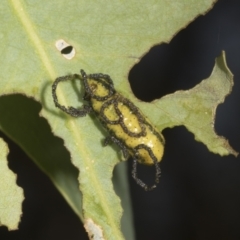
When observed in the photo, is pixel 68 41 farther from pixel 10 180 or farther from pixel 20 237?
pixel 20 237

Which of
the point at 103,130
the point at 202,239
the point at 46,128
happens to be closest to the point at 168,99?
the point at 103,130

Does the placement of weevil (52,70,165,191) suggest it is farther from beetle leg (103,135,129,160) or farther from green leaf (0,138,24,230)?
green leaf (0,138,24,230)

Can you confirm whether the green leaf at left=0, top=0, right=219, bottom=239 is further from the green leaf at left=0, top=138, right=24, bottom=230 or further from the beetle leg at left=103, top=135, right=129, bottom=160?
the green leaf at left=0, top=138, right=24, bottom=230

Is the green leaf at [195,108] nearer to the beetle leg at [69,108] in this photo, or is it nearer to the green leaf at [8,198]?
the beetle leg at [69,108]

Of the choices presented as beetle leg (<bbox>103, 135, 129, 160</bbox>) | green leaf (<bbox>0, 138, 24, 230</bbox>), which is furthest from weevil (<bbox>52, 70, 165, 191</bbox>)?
green leaf (<bbox>0, 138, 24, 230</bbox>)

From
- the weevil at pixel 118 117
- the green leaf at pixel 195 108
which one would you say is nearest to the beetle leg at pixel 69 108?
the weevil at pixel 118 117

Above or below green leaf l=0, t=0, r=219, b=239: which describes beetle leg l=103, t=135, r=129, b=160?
below

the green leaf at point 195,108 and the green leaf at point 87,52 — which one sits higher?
the green leaf at point 87,52
